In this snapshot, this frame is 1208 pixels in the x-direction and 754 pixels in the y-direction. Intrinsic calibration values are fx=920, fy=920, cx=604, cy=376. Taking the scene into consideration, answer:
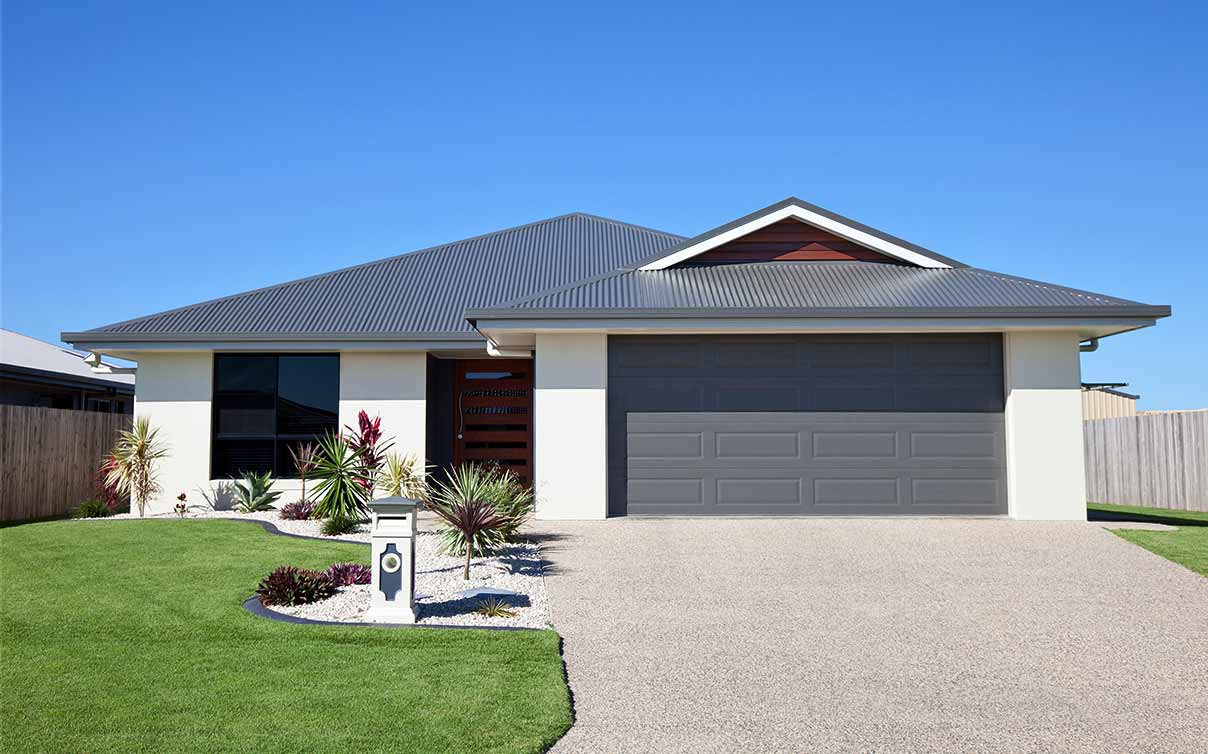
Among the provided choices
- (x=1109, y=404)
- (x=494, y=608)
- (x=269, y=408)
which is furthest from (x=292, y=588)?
(x=1109, y=404)

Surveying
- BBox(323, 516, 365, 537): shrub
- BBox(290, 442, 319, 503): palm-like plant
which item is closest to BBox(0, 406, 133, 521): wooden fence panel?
BBox(290, 442, 319, 503): palm-like plant

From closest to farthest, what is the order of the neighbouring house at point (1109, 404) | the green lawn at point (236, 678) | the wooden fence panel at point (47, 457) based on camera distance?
1. the green lawn at point (236, 678)
2. the wooden fence panel at point (47, 457)
3. the neighbouring house at point (1109, 404)

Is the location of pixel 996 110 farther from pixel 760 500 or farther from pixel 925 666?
pixel 925 666

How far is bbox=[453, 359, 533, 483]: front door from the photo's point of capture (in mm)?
18859

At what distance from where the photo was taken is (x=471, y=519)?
10352 mm

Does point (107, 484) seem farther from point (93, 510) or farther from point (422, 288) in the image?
point (422, 288)

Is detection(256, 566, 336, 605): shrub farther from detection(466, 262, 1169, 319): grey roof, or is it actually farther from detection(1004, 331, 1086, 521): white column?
detection(1004, 331, 1086, 521): white column

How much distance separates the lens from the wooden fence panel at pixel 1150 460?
18.5m

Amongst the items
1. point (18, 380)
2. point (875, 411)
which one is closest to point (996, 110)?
point (875, 411)

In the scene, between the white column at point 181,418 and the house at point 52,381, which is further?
the house at point 52,381

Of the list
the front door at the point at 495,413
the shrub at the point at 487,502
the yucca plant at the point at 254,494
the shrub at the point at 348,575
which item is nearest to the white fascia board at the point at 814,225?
the front door at the point at 495,413

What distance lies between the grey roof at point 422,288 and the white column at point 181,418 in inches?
31.7

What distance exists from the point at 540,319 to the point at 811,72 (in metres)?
8.38

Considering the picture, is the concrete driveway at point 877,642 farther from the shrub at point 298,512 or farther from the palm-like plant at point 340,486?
the shrub at point 298,512
